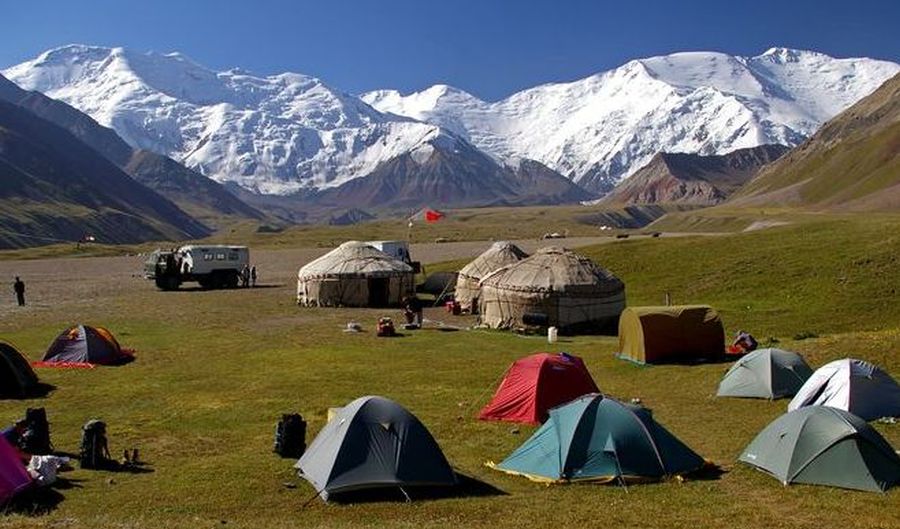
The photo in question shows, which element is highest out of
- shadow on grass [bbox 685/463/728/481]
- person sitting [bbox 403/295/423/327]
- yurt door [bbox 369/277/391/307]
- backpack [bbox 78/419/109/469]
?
yurt door [bbox 369/277/391/307]

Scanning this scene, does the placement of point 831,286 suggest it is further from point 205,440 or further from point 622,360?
point 205,440

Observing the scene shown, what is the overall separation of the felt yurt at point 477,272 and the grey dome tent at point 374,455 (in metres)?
30.0

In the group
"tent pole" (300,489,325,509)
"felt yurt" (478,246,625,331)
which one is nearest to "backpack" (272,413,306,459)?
"tent pole" (300,489,325,509)

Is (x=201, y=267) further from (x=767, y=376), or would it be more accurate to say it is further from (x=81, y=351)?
(x=767, y=376)

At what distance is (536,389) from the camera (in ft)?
72.1

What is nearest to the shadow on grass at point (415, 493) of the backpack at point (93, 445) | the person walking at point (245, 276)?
the backpack at point (93, 445)

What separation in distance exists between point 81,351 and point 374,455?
58.9 feet

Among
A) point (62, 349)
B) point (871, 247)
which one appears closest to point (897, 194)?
point (871, 247)

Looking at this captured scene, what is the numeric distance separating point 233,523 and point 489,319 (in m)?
28.5

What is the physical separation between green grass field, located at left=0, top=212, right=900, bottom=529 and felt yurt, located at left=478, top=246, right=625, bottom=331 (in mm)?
1665

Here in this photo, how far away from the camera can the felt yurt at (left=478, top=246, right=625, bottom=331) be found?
39844 millimetres

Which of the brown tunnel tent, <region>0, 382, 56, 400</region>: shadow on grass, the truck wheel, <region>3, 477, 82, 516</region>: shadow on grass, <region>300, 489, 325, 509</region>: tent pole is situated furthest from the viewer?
the truck wheel

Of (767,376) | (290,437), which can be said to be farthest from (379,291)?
(290,437)

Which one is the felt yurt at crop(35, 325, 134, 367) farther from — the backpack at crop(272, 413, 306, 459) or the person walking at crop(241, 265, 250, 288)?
the person walking at crop(241, 265, 250, 288)
